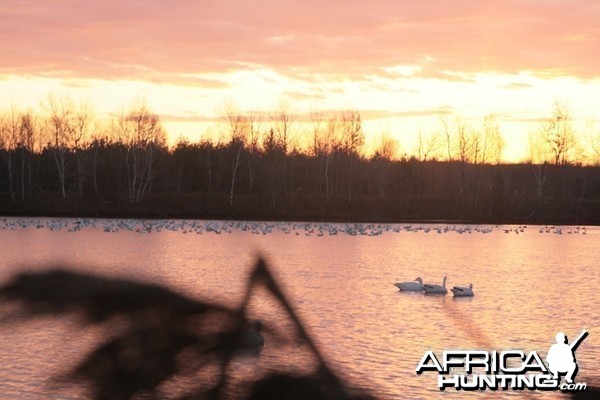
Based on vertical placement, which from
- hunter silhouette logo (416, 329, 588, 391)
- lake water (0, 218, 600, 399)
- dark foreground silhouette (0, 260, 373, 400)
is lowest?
lake water (0, 218, 600, 399)

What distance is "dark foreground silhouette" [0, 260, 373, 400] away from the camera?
2131mm

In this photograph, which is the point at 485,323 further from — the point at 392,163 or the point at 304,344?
the point at 392,163

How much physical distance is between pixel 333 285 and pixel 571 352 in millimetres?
42484

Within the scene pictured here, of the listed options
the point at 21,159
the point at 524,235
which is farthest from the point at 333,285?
the point at 21,159

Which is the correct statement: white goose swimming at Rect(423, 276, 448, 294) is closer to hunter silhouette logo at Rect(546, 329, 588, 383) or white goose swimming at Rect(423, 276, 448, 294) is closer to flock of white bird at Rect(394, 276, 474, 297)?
flock of white bird at Rect(394, 276, 474, 297)

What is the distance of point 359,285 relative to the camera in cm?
Answer: 4553

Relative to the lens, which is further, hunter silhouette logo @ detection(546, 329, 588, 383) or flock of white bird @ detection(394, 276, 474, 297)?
flock of white bird @ detection(394, 276, 474, 297)

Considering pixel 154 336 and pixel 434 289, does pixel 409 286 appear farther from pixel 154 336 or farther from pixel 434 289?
pixel 154 336

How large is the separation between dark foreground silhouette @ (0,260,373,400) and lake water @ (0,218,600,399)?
41 millimetres

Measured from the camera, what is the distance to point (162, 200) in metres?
119

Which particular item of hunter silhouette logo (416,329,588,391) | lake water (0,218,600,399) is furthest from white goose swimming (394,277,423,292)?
hunter silhouette logo (416,329,588,391)

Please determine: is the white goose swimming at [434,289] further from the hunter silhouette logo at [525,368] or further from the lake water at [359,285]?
the hunter silhouette logo at [525,368]

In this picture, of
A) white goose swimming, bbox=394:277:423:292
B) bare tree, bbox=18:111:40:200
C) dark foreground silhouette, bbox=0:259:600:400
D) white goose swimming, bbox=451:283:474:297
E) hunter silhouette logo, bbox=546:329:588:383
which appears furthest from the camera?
bare tree, bbox=18:111:40:200

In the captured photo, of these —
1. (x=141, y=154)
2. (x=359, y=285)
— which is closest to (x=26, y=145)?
(x=141, y=154)
